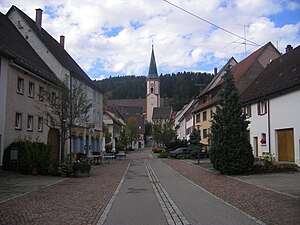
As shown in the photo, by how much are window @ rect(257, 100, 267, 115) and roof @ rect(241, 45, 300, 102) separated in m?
0.60

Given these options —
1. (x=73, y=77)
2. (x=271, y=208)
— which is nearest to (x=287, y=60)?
(x=73, y=77)

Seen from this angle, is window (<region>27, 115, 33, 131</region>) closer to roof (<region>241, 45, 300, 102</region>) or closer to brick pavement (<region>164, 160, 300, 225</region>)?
brick pavement (<region>164, 160, 300, 225</region>)

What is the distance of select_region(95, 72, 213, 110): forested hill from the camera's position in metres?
143

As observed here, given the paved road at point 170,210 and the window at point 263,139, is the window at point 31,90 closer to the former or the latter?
the paved road at point 170,210

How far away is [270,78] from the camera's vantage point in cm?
3294

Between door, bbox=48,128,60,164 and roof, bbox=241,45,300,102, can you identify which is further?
door, bbox=48,128,60,164

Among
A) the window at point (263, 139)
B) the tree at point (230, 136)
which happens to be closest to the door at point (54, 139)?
Result: the tree at point (230, 136)

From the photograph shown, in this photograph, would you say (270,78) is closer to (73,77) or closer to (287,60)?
(287,60)

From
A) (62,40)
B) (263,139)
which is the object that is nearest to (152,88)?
(62,40)

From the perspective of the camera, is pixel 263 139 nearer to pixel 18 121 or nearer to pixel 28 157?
pixel 28 157

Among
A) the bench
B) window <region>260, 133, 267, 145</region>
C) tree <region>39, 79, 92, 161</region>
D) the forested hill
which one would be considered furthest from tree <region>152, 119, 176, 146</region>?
the forested hill

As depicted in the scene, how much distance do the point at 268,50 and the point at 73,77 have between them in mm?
22386

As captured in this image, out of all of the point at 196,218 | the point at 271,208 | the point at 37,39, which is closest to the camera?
the point at 196,218

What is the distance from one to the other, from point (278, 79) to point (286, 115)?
14.1ft
